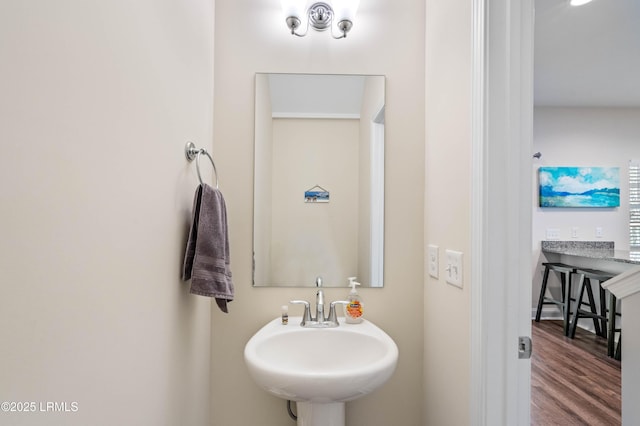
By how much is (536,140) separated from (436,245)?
3.80 metres

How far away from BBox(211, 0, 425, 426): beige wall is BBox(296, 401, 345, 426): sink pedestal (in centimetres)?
29

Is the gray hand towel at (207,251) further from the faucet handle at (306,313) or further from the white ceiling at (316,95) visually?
the white ceiling at (316,95)

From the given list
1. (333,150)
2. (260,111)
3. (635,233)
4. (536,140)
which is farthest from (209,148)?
(635,233)

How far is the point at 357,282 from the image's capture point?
5.36ft

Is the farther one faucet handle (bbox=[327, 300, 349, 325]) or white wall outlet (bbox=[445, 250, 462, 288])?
faucet handle (bbox=[327, 300, 349, 325])

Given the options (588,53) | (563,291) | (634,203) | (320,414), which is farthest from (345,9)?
(634,203)

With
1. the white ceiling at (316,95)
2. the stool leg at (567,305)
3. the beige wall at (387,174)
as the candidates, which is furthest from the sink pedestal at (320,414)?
the stool leg at (567,305)

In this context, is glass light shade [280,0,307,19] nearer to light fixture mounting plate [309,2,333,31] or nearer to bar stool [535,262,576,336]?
light fixture mounting plate [309,2,333,31]

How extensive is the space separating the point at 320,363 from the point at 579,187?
173 inches

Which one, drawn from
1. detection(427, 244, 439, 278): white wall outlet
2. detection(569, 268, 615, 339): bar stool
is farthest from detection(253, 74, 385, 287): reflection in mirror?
detection(569, 268, 615, 339): bar stool

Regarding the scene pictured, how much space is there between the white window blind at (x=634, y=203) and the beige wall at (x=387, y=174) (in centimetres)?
437

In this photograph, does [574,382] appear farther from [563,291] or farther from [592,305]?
[563,291]

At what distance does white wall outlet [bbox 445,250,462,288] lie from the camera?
120 cm

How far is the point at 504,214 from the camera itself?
3.38 feet
